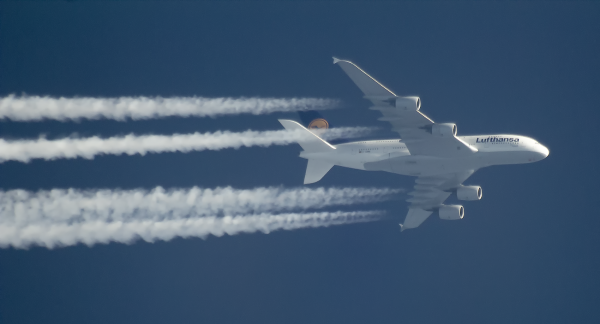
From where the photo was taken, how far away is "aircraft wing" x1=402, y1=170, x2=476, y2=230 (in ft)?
193

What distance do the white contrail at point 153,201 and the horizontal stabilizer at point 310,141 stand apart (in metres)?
3.83

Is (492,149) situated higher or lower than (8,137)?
higher

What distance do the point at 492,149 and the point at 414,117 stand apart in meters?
5.80

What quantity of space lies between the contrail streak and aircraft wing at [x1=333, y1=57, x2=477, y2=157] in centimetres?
681

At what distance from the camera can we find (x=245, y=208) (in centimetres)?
5738

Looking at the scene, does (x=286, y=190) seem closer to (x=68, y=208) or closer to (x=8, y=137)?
(x=68, y=208)

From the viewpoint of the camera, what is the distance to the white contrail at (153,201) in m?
47.3

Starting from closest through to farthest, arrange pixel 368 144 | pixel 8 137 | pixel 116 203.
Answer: pixel 8 137 < pixel 116 203 < pixel 368 144

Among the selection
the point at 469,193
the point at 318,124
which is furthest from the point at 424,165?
the point at 318,124

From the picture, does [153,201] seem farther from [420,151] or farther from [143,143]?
[420,151]

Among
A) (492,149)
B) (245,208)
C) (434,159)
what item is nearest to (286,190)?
(245,208)

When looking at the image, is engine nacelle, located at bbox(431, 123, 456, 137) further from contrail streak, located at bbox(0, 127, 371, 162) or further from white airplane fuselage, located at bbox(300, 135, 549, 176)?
contrail streak, located at bbox(0, 127, 371, 162)

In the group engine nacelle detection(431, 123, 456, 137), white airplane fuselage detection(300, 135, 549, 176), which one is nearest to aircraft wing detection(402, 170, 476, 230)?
white airplane fuselage detection(300, 135, 549, 176)

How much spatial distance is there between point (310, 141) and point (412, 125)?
8103 mm
